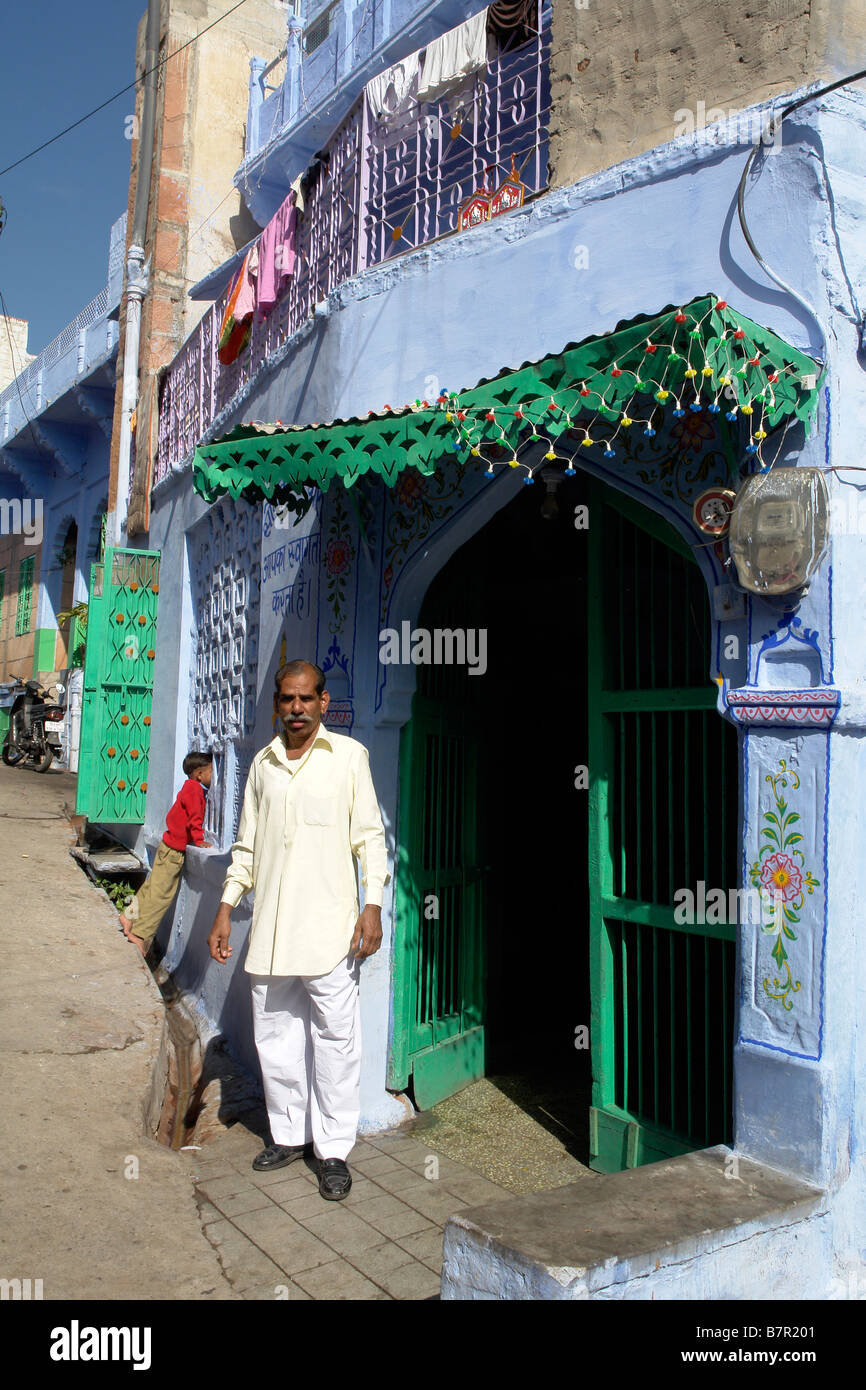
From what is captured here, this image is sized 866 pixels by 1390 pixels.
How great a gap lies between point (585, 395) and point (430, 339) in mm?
1741

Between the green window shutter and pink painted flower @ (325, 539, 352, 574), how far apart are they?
12.6 m

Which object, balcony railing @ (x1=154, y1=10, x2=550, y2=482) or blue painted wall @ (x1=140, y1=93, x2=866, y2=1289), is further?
balcony railing @ (x1=154, y1=10, x2=550, y2=482)

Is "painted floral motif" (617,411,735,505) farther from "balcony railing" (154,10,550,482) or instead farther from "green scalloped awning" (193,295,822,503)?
"balcony railing" (154,10,550,482)

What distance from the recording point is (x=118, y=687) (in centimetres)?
873

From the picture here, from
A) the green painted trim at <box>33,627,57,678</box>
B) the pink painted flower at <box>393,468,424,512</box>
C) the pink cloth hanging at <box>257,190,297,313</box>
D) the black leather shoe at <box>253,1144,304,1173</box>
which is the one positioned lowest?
the black leather shoe at <box>253,1144,304,1173</box>

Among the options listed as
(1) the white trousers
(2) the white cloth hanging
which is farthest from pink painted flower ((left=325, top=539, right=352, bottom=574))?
(2) the white cloth hanging

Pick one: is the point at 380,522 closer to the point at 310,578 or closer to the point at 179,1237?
the point at 310,578

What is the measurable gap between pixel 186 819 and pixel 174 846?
20 cm

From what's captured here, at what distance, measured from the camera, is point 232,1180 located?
13.1 feet

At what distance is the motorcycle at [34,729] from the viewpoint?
1420 centimetres

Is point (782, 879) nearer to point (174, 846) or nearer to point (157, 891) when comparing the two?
point (174, 846)

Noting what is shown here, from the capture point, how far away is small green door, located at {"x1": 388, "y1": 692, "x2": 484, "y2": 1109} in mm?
4836

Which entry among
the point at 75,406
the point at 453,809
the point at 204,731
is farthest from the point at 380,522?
the point at 75,406

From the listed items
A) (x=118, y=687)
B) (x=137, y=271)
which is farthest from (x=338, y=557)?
(x=137, y=271)
